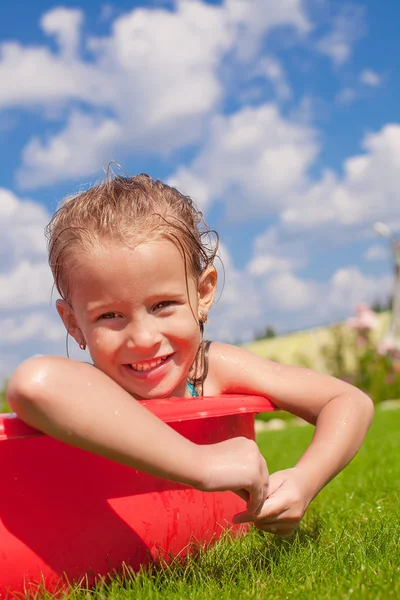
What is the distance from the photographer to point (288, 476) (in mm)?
1939

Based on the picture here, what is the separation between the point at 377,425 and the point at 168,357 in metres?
6.05

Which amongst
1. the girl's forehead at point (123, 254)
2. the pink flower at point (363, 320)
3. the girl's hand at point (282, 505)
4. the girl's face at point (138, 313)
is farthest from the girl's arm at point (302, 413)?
the pink flower at point (363, 320)

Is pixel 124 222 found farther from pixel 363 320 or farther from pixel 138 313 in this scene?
pixel 363 320

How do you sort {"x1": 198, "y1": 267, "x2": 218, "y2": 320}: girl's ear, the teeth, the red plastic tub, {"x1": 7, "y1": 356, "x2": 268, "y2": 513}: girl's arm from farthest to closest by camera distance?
{"x1": 198, "y1": 267, "x2": 218, "y2": 320}: girl's ear, the teeth, the red plastic tub, {"x1": 7, "y1": 356, "x2": 268, "y2": 513}: girl's arm

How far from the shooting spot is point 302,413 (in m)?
2.46

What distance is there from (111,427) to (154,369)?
553 mm

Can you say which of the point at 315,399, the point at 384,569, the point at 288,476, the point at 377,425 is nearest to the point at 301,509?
the point at 288,476

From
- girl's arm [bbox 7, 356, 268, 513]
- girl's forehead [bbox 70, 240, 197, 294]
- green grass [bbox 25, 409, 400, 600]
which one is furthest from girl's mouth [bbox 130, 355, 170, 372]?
green grass [bbox 25, 409, 400, 600]

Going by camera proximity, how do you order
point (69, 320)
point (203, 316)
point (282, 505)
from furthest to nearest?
1. point (203, 316)
2. point (69, 320)
3. point (282, 505)

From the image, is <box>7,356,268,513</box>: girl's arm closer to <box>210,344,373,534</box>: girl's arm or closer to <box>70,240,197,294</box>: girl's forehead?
<box>210,344,373,534</box>: girl's arm

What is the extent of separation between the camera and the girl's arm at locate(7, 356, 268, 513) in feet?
5.56

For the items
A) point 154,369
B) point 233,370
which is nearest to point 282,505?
point 154,369

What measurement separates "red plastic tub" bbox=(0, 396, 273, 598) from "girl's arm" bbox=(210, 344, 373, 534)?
28cm

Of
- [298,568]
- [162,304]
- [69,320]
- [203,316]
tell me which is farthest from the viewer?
[203,316]
